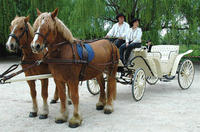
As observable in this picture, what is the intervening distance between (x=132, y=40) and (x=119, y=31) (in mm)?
413

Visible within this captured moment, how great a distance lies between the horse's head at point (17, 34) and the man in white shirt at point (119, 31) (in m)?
2.18

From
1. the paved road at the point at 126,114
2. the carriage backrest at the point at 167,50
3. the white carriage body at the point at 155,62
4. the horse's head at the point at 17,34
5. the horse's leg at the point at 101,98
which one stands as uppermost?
the horse's head at the point at 17,34

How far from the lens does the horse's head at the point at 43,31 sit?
3152 millimetres

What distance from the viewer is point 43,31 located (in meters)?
3.24

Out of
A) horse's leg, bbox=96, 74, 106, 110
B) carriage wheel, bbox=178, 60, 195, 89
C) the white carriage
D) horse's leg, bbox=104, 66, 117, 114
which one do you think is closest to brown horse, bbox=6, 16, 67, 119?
horse's leg, bbox=96, 74, 106, 110

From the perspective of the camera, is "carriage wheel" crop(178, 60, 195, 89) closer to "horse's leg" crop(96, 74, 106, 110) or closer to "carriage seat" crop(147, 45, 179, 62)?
"carriage seat" crop(147, 45, 179, 62)

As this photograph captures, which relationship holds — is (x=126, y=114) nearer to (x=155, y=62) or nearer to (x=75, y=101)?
(x=75, y=101)

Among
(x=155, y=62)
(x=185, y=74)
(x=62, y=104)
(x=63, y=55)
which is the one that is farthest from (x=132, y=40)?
(x=62, y=104)

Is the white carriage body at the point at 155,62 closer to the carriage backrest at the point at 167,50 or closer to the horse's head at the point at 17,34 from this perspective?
the carriage backrest at the point at 167,50

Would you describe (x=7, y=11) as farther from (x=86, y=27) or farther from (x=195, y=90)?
(x=195, y=90)

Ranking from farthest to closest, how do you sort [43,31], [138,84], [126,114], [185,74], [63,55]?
[185,74], [138,84], [126,114], [63,55], [43,31]

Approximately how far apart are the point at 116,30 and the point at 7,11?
975 cm

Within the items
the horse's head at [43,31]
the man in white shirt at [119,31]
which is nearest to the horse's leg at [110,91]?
the man in white shirt at [119,31]

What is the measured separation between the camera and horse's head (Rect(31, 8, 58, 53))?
3152 mm
